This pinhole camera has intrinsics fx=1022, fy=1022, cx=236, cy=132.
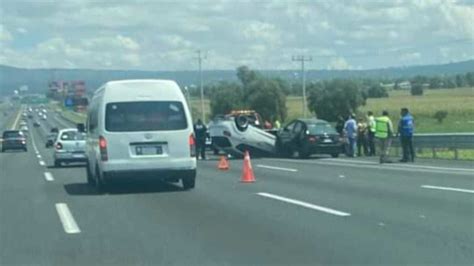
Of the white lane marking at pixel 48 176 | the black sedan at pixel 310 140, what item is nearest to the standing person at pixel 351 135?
the black sedan at pixel 310 140

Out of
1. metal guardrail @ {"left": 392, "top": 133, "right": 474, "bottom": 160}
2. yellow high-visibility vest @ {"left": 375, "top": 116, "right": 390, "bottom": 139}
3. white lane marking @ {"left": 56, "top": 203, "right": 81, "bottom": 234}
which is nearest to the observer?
white lane marking @ {"left": 56, "top": 203, "right": 81, "bottom": 234}

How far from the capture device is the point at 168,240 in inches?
509

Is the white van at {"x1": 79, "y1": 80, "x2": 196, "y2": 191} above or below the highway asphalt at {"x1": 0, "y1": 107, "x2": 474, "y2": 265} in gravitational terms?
above

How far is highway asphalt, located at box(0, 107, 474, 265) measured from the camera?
37.6 ft

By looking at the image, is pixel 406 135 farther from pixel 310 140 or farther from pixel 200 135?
pixel 200 135

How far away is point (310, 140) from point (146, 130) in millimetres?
17117

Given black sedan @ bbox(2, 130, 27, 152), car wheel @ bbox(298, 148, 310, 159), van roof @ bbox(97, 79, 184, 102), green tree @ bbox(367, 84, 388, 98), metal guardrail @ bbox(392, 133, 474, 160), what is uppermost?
van roof @ bbox(97, 79, 184, 102)

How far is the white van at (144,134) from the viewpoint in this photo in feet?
67.7

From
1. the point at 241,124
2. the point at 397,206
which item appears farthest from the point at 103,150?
the point at 241,124

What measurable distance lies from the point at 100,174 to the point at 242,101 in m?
80.6

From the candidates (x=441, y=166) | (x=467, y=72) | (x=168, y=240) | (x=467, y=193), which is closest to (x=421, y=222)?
(x=168, y=240)

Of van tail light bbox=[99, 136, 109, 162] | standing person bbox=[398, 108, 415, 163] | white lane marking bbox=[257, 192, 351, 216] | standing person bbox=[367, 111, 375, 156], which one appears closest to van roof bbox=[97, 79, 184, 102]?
van tail light bbox=[99, 136, 109, 162]

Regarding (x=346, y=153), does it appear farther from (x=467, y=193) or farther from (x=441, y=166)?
(x=467, y=193)

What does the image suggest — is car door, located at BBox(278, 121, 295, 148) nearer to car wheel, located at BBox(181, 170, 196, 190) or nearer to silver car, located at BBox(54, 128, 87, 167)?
silver car, located at BBox(54, 128, 87, 167)
